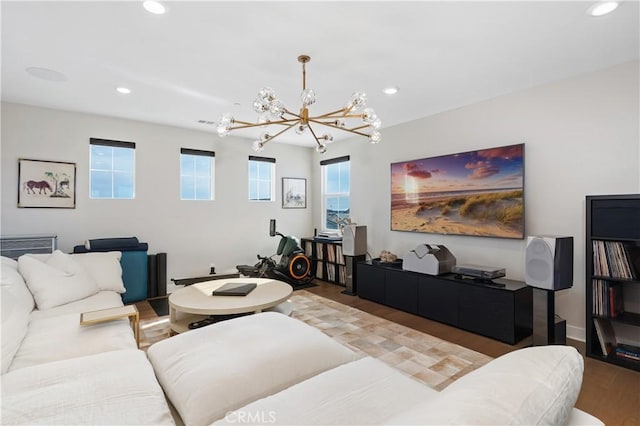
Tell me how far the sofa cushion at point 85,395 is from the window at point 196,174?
3.62 meters

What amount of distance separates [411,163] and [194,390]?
3764 millimetres

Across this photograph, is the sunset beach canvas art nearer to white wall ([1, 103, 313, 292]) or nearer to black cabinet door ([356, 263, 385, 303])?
black cabinet door ([356, 263, 385, 303])

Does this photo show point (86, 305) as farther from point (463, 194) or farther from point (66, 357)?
point (463, 194)

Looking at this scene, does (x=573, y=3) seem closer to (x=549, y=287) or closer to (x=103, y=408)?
(x=549, y=287)

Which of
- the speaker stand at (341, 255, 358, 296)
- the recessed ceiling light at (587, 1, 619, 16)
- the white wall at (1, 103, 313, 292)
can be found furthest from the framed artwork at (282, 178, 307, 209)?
the recessed ceiling light at (587, 1, 619, 16)

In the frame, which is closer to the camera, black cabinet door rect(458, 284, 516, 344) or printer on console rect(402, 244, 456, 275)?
black cabinet door rect(458, 284, 516, 344)

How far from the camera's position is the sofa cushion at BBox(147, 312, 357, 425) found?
1.24 metres

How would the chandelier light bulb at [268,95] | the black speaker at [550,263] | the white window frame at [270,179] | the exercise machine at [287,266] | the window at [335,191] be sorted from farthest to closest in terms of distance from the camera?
the window at [335,191]
the white window frame at [270,179]
the exercise machine at [287,266]
the black speaker at [550,263]
the chandelier light bulb at [268,95]

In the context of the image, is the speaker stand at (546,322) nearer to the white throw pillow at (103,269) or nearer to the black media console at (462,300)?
the black media console at (462,300)

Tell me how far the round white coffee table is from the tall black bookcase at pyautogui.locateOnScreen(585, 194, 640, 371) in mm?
2600

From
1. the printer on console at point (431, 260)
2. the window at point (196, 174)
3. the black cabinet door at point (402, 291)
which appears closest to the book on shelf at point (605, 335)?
the printer on console at point (431, 260)

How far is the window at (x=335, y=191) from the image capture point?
5.51 meters

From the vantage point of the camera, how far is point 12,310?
1.81 m

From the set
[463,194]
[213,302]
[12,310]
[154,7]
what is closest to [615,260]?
[463,194]
